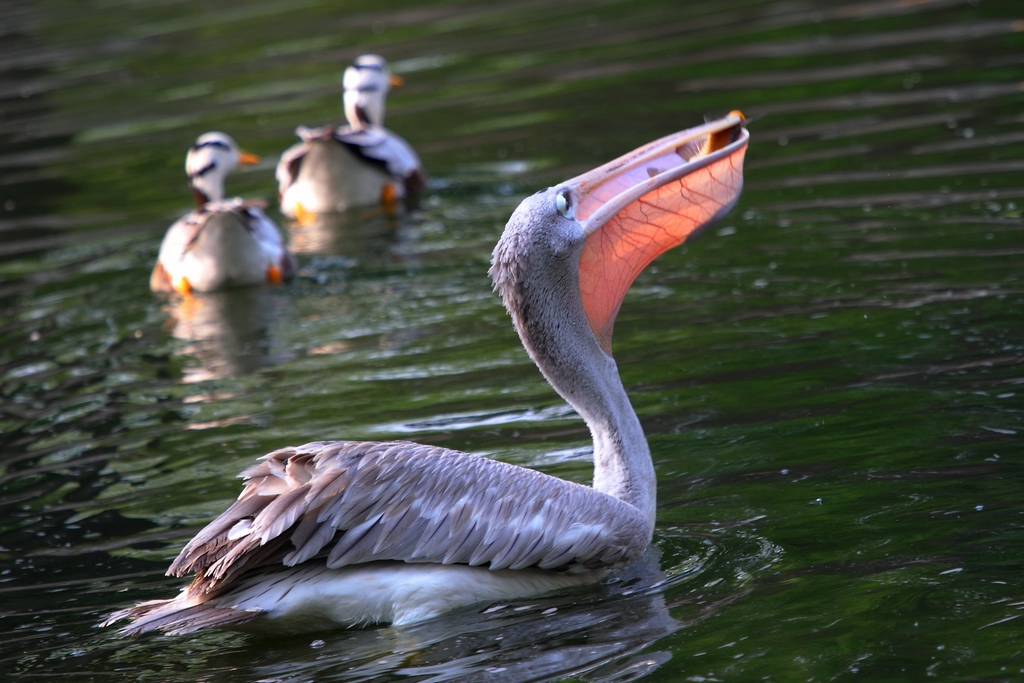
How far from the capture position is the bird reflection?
22.1 ft

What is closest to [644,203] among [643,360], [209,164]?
[643,360]

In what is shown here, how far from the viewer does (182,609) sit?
149 inches

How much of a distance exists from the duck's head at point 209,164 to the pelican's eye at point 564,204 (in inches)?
204

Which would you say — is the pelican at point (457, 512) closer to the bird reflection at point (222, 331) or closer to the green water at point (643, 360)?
the green water at point (643, 360)

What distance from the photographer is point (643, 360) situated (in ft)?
19.1

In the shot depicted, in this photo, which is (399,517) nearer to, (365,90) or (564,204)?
(564,204)

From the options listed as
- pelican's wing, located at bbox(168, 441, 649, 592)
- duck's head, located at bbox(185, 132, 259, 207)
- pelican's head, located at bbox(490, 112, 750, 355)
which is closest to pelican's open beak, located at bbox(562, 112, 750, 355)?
pelican's head, located at bbox(490, 112, 750, 355)

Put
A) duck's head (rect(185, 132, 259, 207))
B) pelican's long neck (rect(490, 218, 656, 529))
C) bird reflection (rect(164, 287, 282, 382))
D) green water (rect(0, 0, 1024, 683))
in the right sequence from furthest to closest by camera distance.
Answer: duck's head (rect(185, 132, 259, 207)) → bird reflection (rect(164, 287, 282, 382)) → pelican's long neck (rect(490, 218, 656, 529)) → green water (rect(0, 0, 1024, 683))

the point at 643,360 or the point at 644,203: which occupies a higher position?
the point at 644,203

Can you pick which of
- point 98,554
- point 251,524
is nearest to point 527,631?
point 251,524

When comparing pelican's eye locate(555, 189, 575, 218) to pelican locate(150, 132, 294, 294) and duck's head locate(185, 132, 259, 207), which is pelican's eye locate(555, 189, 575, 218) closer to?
pelican locate(150, 132, 294, 294)

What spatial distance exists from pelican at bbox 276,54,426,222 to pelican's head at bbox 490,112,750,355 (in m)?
5.12

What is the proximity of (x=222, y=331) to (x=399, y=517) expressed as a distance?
3.91 m

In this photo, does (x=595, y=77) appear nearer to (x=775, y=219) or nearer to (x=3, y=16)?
(x=775, y=219)
